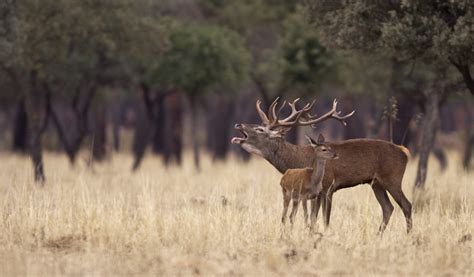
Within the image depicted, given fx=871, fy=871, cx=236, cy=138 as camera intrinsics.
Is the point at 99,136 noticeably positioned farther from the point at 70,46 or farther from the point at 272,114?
the point at 272,114

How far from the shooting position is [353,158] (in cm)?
1165

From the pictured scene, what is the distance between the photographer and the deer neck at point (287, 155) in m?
12.2

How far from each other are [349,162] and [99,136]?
802 inches

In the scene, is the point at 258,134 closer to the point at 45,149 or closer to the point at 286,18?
the point at 286,18

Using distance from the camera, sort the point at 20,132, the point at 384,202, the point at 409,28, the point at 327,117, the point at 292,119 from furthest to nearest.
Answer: the point at 20,132 < the point at 409,28 < the point at 292,119 < the point at 327,117 < the point at 384,202

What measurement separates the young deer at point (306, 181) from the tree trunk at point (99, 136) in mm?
16007

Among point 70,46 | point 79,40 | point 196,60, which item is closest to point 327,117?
point 79,40

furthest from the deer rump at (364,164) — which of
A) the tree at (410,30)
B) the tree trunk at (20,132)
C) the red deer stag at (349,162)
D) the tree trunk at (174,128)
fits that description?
the tree trunk at (20,132)

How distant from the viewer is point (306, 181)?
36.4 feet

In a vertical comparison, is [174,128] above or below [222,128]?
above

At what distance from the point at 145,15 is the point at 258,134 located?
11332 millimetres

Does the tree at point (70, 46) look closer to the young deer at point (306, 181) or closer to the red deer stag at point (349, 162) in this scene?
the red deer stag at point (349, 162)

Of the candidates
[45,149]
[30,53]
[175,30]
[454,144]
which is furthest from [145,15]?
[454,144]

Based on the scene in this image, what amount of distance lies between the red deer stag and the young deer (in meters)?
0.29
